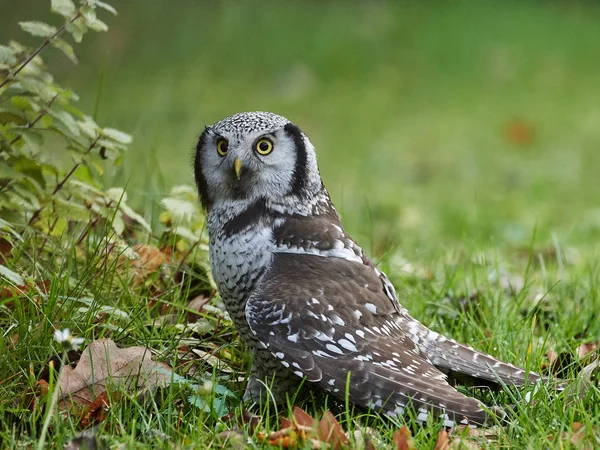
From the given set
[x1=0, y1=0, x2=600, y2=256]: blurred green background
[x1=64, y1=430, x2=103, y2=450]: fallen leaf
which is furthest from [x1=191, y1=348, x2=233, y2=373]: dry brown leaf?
[x1=0, y1=0, x2=600, y2=256]: blurred green background

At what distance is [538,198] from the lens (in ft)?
24.5

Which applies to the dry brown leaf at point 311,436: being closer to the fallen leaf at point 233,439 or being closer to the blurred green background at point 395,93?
the fallen leaf at point 233,439

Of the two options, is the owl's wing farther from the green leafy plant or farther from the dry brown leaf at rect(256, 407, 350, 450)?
the green leafy plant

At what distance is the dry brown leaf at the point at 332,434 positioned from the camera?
2.73 m

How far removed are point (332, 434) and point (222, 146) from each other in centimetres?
122

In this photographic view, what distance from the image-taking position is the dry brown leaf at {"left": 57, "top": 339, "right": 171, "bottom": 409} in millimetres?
3023

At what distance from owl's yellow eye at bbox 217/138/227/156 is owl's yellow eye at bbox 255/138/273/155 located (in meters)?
0.13

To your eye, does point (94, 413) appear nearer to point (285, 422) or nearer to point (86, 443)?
point (86, 443)

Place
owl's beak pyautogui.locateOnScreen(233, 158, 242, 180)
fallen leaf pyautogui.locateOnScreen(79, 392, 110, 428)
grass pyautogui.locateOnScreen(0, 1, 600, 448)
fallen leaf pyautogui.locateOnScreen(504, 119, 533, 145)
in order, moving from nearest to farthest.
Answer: fallen leaf pyautogui.locateOnScreen(79, 392, 110, 428) < grass pyautogui.locateOnScreen(0, 1, 600, 448) < owl's beak pyautogui.locateOnScreen(233, 158, 242, 180) < fallen leaf pyautogui.locateOnScreen(504, 119, 533, 145)

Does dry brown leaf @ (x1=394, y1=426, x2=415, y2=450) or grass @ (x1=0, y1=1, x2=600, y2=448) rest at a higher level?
grass @ (x1=0, y1=1, x2=600, y2=448)

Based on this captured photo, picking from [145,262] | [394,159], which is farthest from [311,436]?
[394,159]

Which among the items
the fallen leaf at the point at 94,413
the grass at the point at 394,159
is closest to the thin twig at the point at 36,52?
the grass at the point at 394,159

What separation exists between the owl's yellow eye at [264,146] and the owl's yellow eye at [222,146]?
0.42 feet

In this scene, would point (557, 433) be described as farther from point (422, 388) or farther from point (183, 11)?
point (183, 11)
